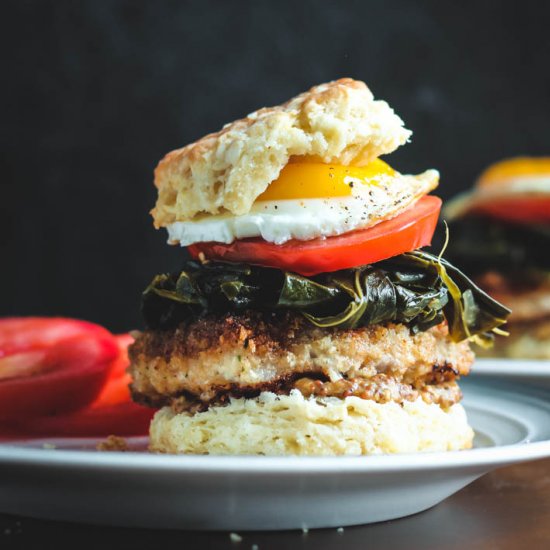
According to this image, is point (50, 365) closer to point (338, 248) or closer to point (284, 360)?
point (284, 360)

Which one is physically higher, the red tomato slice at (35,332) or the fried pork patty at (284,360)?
the red tomato slice at (35,332)

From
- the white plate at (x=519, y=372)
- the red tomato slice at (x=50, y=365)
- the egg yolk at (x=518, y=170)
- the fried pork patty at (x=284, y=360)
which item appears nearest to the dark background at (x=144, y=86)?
the egg yolk at (x=518, y=170)

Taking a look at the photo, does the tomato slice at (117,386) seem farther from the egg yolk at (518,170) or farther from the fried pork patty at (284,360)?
the egg yolk at (518,170)

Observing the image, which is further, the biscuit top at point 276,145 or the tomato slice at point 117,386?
the tomato slice at point 117,386

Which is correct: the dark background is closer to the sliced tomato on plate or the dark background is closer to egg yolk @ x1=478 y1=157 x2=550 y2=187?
egg yolk @ x1=478 y1=157 x2=550 y2=187

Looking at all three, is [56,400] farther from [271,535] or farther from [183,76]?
[183,76]

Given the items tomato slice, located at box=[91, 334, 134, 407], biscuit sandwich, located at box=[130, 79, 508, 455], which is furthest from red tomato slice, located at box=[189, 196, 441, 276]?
tomato slice, located at box=[91, 334, 134, 407]

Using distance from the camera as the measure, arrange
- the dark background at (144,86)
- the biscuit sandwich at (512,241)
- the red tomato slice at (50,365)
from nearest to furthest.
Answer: the red tomato slice at (50,365) → the biscuit sandwich at (512,241) → the dark background at (144,86)

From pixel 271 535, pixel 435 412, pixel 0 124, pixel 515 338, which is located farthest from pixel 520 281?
pixel 0 124
